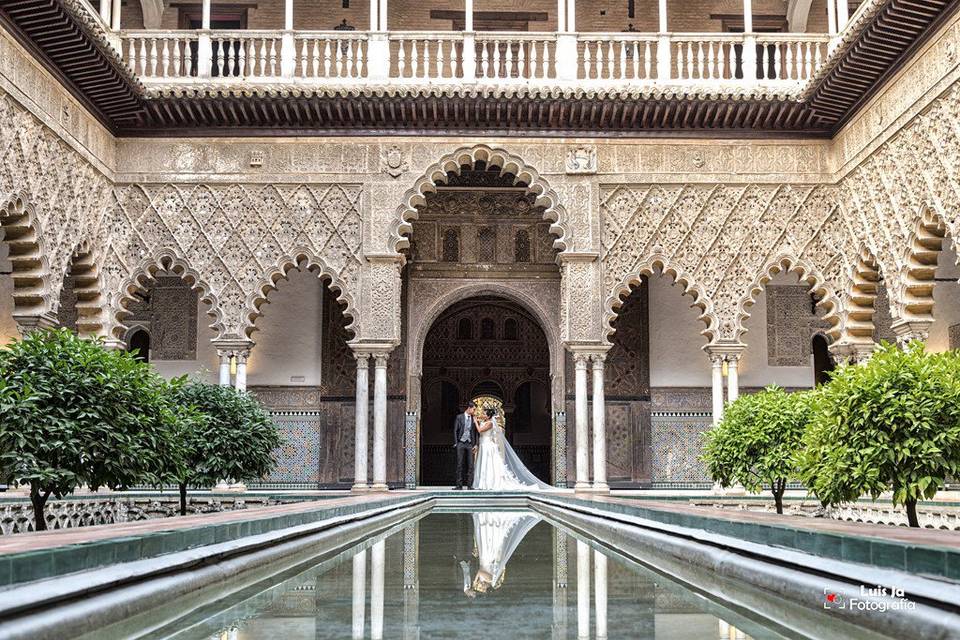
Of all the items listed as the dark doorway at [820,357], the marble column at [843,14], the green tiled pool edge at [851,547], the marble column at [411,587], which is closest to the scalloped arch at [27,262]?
the marble column at [411,587]

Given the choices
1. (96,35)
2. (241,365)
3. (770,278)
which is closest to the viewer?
(96,35)

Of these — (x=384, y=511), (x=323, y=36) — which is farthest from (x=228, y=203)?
(x=384, y=511)

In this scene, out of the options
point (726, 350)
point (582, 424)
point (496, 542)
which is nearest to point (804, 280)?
point (726, 350)

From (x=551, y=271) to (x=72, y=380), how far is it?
843 centimetres

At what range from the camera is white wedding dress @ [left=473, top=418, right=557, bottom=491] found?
12875 mm

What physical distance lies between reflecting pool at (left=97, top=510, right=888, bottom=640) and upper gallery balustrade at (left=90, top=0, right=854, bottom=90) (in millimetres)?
8371

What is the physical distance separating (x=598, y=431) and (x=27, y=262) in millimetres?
6176

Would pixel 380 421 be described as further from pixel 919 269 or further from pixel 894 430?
pixel 894 430

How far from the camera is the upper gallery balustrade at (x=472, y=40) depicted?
11312mm

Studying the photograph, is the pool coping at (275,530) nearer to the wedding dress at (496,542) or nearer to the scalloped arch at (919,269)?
Result: the wedding dress at (496,542)

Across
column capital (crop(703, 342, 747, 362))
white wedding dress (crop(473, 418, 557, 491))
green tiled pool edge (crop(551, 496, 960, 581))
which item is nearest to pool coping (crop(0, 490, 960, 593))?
green tiled pool edge (crop(551, 496, 960, 581))

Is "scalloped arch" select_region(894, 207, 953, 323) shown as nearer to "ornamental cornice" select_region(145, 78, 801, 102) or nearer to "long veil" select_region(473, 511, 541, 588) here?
"ornamental cornice" select_region(145, 78, 801, 102)

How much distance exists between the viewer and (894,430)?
5.70m

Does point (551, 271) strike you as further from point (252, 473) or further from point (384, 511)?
point (384, 511)
